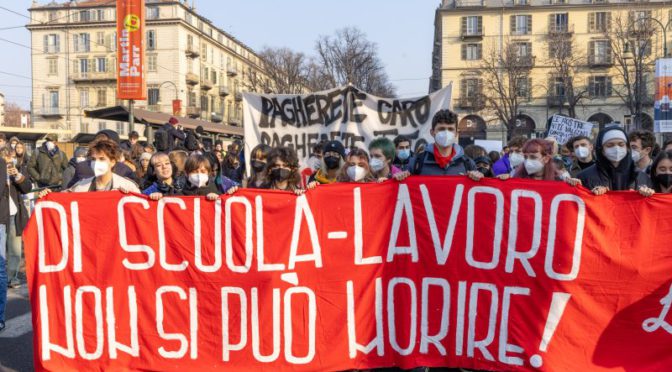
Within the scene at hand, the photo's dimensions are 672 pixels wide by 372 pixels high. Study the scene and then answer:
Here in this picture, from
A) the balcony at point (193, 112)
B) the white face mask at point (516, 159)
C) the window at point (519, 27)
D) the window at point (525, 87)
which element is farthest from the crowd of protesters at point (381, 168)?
the balcony at point (193, 112)

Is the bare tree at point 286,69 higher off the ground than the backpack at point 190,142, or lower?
higher

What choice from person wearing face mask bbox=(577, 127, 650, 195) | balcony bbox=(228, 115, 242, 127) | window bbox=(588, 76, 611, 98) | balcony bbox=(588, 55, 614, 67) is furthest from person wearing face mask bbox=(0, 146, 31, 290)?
balcony bbox=(228, 115, 242, 127)

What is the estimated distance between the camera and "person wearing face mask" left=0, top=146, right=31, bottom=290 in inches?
227

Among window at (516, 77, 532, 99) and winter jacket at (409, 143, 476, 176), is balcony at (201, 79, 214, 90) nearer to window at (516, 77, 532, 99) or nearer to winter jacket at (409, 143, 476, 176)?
window at (516, 77, 532, 99)

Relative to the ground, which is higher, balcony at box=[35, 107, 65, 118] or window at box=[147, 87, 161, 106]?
window at box=[147, 87, 161, 106]

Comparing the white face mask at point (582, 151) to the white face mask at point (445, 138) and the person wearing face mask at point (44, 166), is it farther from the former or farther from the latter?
the person wearing face mask at point (44, 166)

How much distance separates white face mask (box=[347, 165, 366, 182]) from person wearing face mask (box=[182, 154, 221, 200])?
42.5 inches

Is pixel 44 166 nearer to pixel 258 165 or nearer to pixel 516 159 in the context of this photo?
pixel 258 165

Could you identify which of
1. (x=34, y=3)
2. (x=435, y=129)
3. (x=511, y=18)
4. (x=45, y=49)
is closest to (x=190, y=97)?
(x=45, y=49)

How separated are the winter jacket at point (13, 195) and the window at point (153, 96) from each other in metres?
64.5

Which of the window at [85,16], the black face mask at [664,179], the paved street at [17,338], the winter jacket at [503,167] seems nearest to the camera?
the black face mask at [664,179]

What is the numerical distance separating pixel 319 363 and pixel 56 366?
6.01 feet

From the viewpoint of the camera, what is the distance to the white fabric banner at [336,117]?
335 inches

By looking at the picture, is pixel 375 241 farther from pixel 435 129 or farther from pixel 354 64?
pixel 354 64
